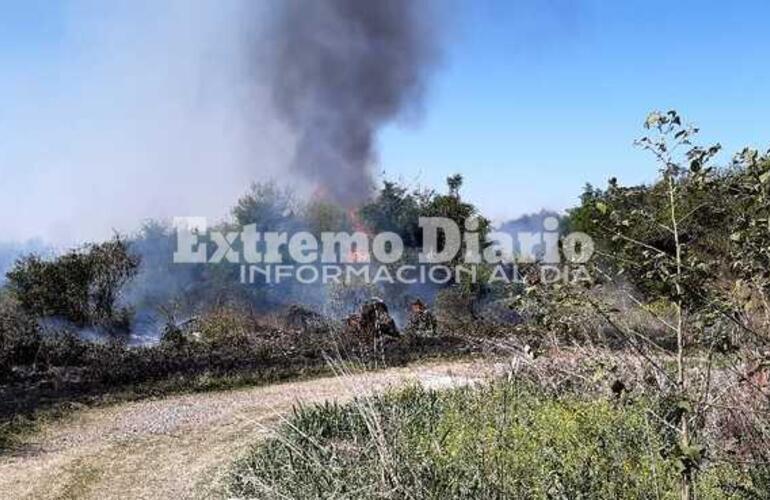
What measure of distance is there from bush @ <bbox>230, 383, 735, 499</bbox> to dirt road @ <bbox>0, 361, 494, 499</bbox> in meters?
0.37

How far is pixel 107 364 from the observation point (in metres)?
11.1

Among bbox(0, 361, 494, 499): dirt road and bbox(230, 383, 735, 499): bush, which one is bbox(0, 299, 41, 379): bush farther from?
bbox(230, 383, 735, 499): bush

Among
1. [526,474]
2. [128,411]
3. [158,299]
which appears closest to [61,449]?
[128,411]

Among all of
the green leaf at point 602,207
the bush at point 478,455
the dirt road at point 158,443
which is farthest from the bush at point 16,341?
the green leaf at point 602,207

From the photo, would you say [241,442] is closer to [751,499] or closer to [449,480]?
[449,480]

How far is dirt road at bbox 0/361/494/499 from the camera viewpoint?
6371mm

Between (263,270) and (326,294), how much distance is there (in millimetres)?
1894

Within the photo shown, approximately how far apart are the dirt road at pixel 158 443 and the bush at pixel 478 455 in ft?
1.22

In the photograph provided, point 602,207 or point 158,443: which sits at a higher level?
point 602,207

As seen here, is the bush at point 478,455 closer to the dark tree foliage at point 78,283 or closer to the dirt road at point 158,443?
the dirt road at point 158,443

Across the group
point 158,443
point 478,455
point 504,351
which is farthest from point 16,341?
point 478,455

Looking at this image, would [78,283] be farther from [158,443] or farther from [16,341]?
[158,443]

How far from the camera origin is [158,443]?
7676 millimetres

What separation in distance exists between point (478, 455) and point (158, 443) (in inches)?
157
